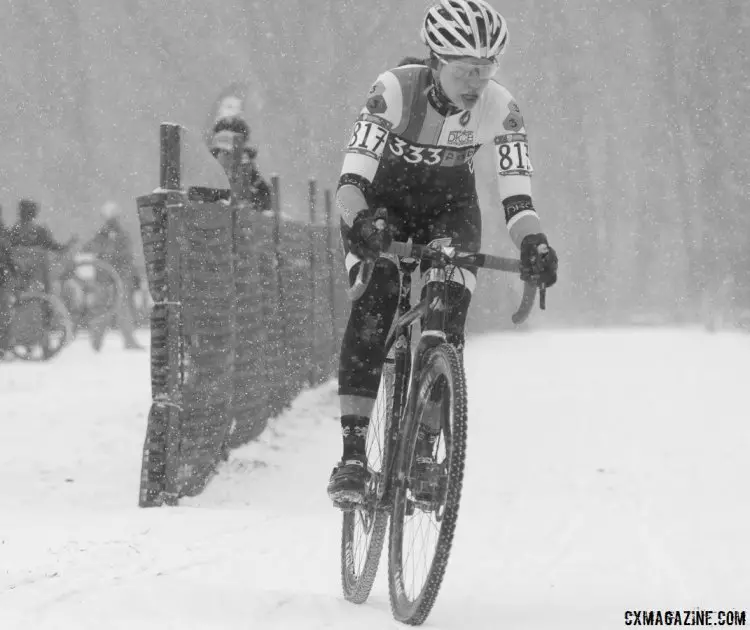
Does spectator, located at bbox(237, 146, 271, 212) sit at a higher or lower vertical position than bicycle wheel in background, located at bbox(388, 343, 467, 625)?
higher

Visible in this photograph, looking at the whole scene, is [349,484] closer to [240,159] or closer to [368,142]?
[368,142]

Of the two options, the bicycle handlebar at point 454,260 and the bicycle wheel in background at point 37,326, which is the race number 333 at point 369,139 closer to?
the bicycle handlebar at point 454,260

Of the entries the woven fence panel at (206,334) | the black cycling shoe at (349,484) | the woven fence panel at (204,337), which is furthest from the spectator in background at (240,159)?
the black cycling shoe at (349,484)

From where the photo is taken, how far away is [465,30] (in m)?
4.40

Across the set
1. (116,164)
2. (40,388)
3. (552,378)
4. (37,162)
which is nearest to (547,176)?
(116,164)

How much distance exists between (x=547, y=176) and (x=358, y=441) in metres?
46.3

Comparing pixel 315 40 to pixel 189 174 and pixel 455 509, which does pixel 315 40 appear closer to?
pixel 189 174

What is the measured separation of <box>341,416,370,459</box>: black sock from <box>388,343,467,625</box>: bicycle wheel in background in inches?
13.8

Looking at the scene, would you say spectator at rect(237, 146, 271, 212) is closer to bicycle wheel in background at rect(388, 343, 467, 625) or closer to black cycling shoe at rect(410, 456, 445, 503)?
bicycle wheel in background at rect(388, 343, 467, 625)

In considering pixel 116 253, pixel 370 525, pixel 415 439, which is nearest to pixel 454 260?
pixel 415 439

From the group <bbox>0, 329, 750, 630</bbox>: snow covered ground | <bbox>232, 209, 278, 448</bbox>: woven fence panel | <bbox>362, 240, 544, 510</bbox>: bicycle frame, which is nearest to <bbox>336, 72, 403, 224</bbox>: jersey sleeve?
<bbox>362, 240, 544, 510</bbox>: bicycle frame

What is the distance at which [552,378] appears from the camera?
1434 centimetres

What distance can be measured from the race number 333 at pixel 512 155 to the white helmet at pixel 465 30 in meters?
0.45

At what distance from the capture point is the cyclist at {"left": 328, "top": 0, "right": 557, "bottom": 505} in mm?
4477
